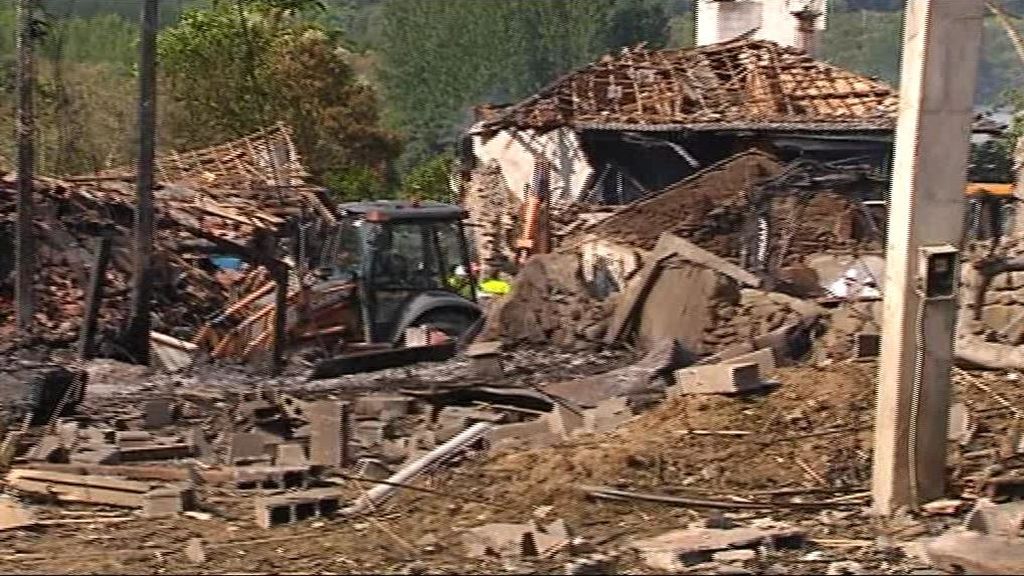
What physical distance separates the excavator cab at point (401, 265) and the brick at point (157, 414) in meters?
4.05

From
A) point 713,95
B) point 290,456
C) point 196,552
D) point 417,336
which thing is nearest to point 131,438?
point 290,456

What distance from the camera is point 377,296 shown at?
52.9ft

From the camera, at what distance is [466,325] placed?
54.4 feet

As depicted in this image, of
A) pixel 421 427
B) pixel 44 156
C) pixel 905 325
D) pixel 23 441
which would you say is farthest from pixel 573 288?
pixel 44 156

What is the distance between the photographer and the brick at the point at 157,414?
12062 millimetres

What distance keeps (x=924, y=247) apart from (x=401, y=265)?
9.13 m

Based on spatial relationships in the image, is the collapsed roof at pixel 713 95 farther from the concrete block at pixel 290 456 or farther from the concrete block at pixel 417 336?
the concrete block at pixel 290 456

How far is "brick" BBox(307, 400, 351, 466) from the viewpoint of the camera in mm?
10000

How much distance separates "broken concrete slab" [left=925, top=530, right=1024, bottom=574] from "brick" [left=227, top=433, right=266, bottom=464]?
16.4 feet

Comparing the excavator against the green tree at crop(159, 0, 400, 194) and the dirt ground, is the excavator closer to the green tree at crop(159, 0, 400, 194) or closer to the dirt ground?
the dirt ground

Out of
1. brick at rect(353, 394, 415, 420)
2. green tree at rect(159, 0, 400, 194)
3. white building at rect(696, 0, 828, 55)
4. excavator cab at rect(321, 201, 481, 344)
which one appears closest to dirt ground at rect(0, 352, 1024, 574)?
brick at rect(353, 394, 415, 420)

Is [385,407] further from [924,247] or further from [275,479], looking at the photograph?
[924,247]

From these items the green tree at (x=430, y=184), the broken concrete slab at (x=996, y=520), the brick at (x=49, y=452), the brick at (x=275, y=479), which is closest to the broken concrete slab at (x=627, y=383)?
the brick at (x=275, y=479)

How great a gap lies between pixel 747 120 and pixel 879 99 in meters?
2.91
